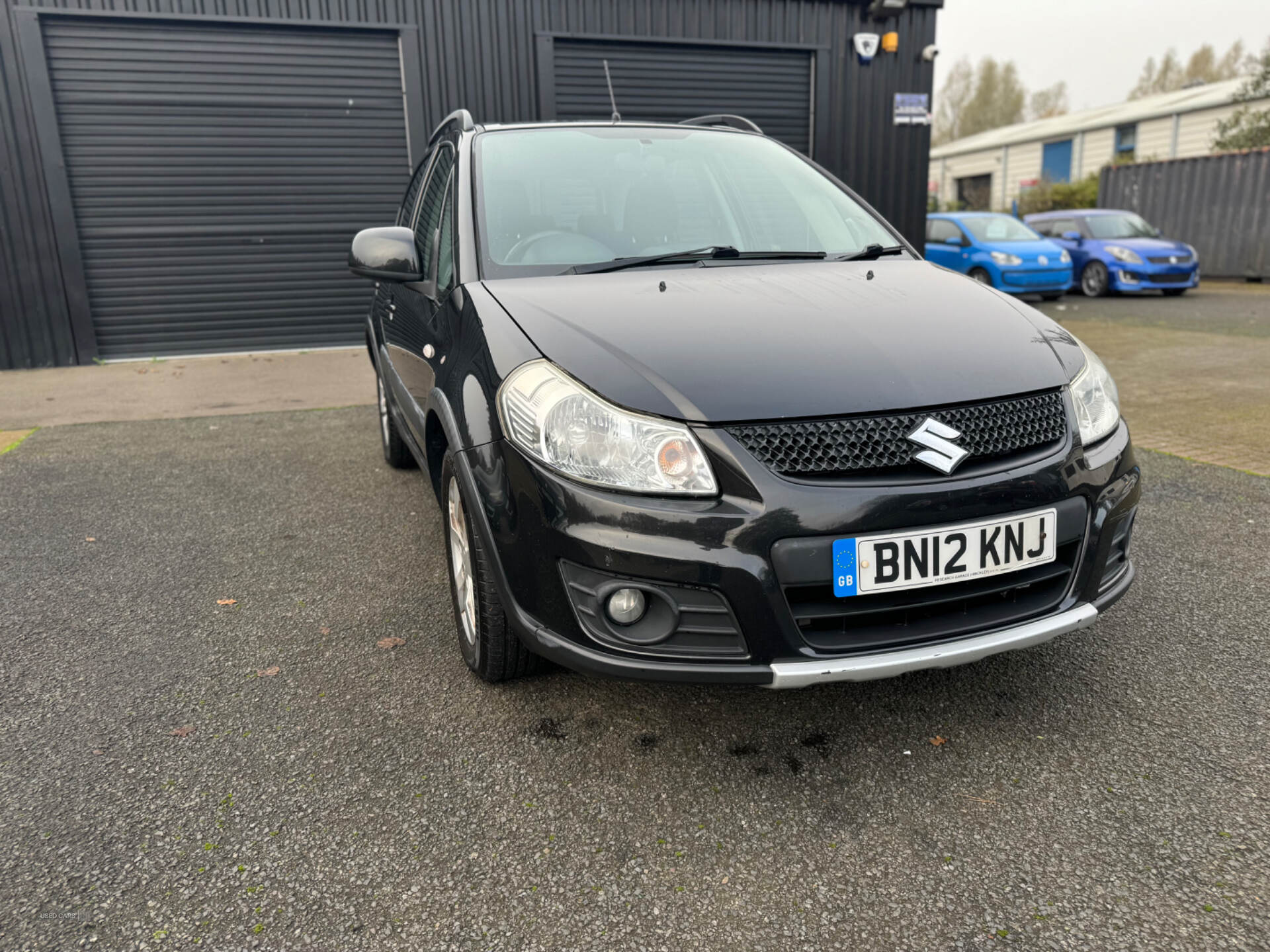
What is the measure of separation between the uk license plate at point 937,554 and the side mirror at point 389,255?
1.84m

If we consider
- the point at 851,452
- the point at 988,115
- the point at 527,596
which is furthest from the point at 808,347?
the point at 988,115

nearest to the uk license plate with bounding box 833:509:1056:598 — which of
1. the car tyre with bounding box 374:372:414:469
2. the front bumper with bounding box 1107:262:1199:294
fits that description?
the car tyre with bounding box 374:372:414:469

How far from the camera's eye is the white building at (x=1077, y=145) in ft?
106

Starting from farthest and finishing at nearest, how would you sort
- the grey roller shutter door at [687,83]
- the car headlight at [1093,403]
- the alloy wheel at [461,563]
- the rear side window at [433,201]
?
the grey roller shutter door at [687,83] → the rear side window at [433,201] → the alloy wheel at [461,563] → the car headlight at [1093,403]

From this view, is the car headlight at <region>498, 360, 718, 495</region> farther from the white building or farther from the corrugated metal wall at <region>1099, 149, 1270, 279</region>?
the white building

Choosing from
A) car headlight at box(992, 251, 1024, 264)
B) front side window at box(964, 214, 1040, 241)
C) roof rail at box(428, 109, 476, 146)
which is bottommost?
car headlight at box(992, 251, 1024, 264)

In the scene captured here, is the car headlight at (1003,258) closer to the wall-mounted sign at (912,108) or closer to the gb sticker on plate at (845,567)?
the wall-mounted sign at (912,108)

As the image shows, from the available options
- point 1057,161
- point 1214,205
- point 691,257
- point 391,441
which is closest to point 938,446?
point 691,257

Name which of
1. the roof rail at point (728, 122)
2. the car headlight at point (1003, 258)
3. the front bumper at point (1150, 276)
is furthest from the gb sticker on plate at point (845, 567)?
the front bumper at point (1150, 276)

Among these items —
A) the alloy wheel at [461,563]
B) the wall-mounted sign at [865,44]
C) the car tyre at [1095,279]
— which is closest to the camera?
the alloy wheel at [461,563]

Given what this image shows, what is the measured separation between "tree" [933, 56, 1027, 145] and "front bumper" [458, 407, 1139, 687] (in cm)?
7227

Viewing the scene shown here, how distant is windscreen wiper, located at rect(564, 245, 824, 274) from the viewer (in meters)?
2.78

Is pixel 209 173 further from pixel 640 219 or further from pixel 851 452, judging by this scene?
pixel 851 452

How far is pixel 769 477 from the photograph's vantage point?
6.27ft
